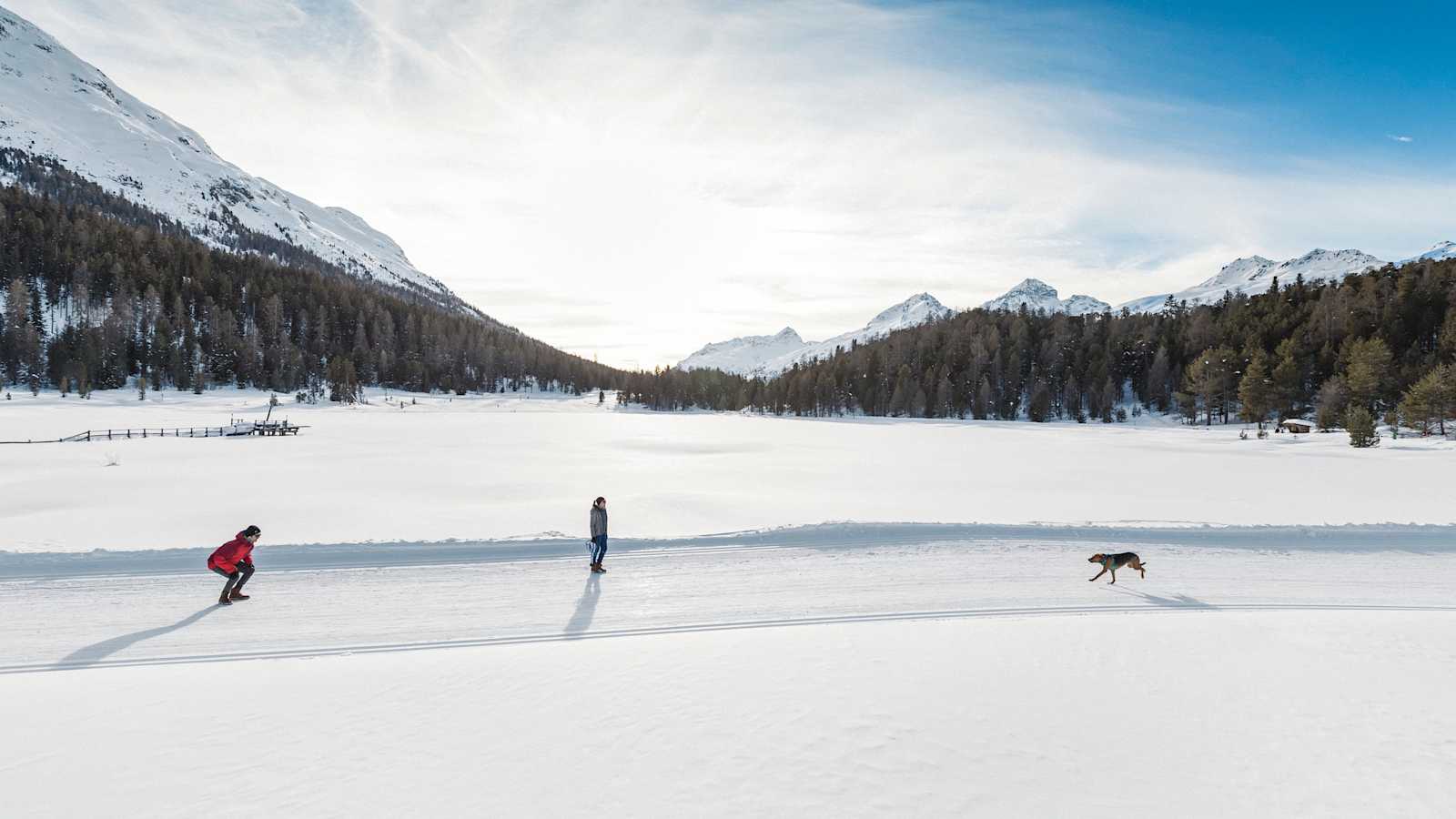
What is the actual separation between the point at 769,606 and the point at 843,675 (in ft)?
9.55

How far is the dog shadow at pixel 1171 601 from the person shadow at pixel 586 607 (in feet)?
32.7

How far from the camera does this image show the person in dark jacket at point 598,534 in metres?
12.2

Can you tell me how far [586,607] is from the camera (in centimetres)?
1045

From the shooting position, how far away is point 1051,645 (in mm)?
8781

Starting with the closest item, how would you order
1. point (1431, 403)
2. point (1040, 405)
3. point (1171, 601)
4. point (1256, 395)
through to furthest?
point (1171, 601) → point (1431, 403) → point (1256, 395) → point (1040, 405)

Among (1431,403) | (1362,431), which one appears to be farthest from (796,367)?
(1362,431)

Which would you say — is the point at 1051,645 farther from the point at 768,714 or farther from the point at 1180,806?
the point at 768,714

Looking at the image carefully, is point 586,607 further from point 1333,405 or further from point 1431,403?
point 1333,405

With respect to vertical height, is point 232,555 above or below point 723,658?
above

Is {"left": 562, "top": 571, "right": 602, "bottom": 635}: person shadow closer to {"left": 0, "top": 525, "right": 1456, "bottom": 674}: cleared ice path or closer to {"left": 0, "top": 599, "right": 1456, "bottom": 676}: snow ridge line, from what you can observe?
{"left": 0, "top": 525, "right": 1456, "bottom": 674}: cleared ice path

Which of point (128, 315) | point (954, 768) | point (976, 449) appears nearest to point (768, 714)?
point (954, 768)

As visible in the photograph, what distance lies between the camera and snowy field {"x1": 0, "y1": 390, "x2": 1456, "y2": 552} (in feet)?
50.4

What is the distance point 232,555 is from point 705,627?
8.20m

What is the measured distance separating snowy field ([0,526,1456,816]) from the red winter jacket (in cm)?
72
